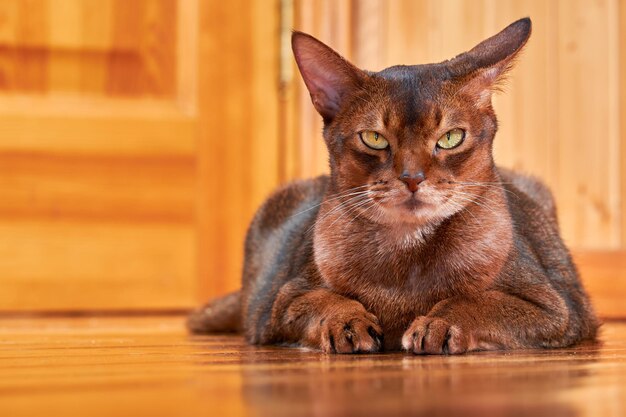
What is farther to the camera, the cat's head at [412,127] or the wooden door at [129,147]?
the wooden door at [129,147]

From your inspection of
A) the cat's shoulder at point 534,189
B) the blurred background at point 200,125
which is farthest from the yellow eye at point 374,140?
the blurred background at point 200,125

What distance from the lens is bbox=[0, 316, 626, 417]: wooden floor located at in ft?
2.93

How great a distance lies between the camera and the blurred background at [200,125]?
289 cm

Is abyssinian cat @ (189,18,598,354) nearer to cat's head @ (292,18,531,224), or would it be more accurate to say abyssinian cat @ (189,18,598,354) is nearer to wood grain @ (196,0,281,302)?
cat's head @ (292,18,531,224)

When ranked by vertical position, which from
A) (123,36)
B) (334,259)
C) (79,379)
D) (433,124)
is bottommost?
(79,379)

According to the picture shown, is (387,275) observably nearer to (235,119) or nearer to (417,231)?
(417,231)

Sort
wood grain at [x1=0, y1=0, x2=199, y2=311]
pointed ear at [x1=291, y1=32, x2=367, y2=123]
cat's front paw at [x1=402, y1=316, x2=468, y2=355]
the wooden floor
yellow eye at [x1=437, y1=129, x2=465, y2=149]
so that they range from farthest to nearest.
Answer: wood grain at [x1=0, y1=0, x2=199, y2=311] → pointed ear at [x1=291, y1=32, x2=367, y2=123] → yellow eye at [x1=437, y1=129, x2=465, y2=149] → cat's front paw at [x1=402, y1=316, x2=468, y2=355] → the wooden floor

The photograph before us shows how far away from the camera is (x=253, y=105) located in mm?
3062

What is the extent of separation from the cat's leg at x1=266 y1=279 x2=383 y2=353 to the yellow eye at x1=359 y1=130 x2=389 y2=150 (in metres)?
0.25

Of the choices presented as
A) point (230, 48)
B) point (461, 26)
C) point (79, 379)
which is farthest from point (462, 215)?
point (230, 48)

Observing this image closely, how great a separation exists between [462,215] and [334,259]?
0.75 ft

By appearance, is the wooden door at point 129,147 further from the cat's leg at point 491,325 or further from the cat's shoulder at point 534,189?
the cat's leg at point 491,325

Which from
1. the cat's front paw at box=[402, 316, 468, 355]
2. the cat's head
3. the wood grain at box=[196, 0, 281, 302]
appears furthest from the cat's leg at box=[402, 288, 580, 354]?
the wood grain at box=[196, 0, 281, 302]

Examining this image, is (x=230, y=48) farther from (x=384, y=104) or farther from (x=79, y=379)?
(x=79, y=379)
